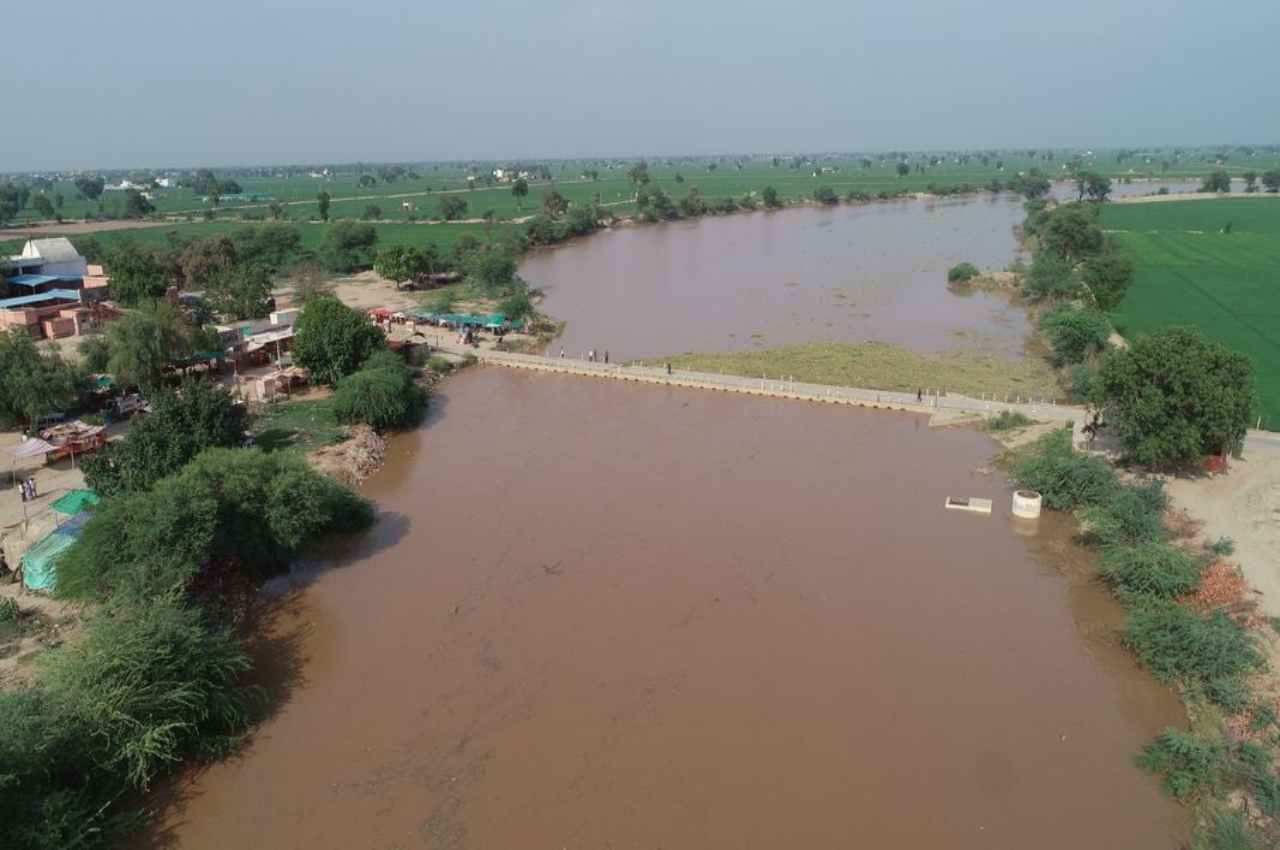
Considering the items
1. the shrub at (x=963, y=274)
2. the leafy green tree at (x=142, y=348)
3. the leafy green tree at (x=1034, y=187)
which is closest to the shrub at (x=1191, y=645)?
the leafy green tree at (x=142, y=348)

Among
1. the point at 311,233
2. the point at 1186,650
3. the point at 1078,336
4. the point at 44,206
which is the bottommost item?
the point at 1186,650

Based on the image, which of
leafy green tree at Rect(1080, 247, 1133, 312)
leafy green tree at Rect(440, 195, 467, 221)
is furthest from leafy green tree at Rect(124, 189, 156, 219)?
leafy green tree at Rect(1080, 247, 1133, 312)

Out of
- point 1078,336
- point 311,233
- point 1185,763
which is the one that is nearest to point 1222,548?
point 1185,763

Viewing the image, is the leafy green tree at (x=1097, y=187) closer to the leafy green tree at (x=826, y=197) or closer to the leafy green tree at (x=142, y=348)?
the leafy green tree at (x=826, y=197)

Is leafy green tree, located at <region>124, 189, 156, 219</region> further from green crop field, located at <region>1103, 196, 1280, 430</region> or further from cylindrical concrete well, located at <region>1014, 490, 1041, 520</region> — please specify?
cylindrical concrete well, located at <region>1014, 490, 1041, 520</region>

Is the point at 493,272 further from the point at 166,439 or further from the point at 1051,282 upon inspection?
the point at 1051,282

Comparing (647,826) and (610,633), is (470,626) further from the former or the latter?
(647,826)

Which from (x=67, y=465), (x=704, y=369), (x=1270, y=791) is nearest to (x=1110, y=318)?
(x=704, y=369)
